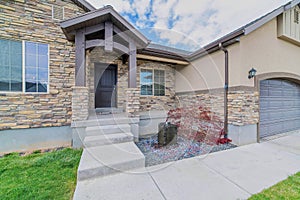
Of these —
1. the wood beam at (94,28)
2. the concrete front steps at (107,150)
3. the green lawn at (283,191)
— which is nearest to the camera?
the green lawn at (283,191)

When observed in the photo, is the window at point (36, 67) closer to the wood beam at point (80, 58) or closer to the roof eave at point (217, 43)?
the wood beam at point (80, 58)

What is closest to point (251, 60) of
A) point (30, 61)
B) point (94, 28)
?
point (94, 28)

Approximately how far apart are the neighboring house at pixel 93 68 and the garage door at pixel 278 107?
0.04 m

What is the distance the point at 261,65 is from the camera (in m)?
5.58

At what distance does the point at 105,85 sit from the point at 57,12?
322cm

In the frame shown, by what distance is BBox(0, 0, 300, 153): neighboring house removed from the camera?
459cm

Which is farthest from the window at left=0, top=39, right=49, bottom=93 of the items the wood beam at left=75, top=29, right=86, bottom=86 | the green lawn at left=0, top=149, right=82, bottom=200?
the green lawn at left=0, top=149, right=82, bottom=200

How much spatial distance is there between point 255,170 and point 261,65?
4.12 metres

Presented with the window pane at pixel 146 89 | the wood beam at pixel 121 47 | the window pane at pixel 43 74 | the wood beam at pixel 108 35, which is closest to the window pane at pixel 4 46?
the window pane at pixel 43 74

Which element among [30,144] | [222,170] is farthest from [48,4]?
[222,170]

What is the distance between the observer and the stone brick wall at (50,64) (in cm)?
462

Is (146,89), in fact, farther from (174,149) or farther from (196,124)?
(174,149)

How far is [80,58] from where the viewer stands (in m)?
4.56

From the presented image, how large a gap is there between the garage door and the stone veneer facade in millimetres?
4392
